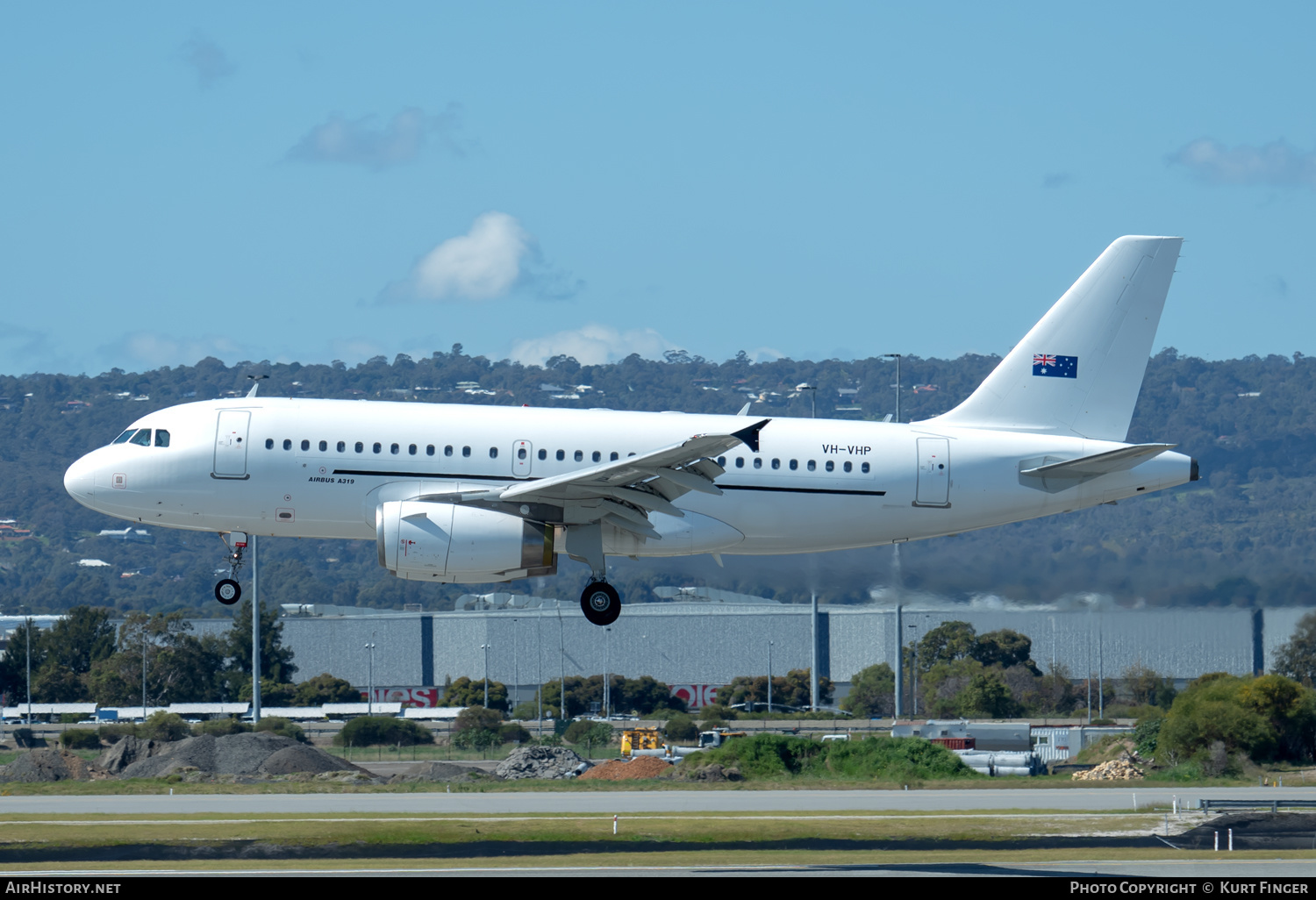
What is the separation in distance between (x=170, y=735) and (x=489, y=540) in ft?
136

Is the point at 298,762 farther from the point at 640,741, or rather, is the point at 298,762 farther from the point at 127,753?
the point at 640,741

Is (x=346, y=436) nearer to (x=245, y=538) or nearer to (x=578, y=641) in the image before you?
(x=245, y=538)

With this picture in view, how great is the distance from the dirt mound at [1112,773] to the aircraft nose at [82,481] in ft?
100

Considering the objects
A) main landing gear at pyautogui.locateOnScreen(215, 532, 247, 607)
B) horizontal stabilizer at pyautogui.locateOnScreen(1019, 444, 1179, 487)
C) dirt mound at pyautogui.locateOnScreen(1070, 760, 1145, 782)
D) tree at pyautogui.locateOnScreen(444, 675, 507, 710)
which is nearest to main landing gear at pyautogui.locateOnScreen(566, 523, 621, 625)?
main landing gear at pyautogui.locateOnScreen(215, 532, 247, 607)

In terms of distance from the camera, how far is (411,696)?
4552 inches

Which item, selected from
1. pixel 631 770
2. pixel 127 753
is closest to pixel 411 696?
pixel 127 753

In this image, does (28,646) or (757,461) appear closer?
(757,461)

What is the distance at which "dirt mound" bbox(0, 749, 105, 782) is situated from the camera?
47.7 meters

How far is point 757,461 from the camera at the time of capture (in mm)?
31469

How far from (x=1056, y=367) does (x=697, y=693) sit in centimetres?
8100

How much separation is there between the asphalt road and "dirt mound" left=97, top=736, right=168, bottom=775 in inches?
386

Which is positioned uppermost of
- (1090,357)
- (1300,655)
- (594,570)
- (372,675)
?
(1090,357)
